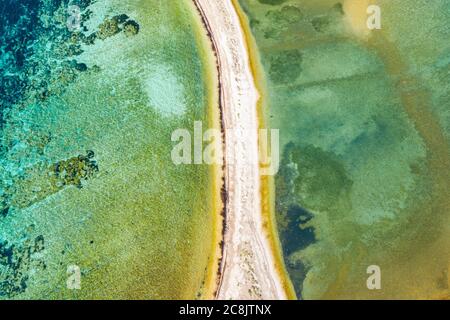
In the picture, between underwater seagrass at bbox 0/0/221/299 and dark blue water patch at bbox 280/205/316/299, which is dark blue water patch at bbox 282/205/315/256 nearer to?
dark blue water patch at bbox 280/205/316/299

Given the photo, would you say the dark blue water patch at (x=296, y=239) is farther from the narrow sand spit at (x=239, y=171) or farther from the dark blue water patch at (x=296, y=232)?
the narrow sand spit at (x=239, y=171)

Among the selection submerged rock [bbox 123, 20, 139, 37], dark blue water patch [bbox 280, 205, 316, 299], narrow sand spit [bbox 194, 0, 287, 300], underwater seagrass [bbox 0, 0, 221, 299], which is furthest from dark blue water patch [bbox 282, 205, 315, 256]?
submerged rock [bbox 123, 20, 139, 37]

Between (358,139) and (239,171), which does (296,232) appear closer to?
(239,171)

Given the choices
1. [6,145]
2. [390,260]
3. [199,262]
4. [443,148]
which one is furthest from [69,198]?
[443,148]

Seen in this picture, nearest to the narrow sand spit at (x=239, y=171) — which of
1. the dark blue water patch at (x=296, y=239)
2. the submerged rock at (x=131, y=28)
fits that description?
the dark blue water patch at (x=296, y=239)

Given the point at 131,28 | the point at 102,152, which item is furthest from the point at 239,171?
the point at 131,28

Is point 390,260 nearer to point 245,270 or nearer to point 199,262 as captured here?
point 245,270
